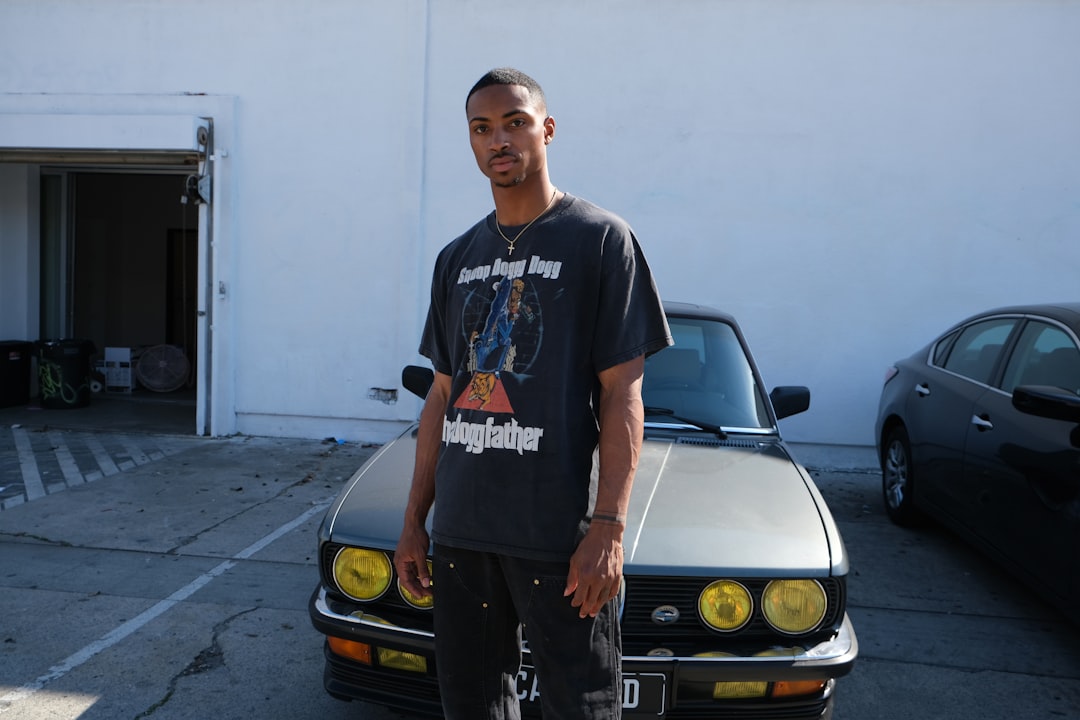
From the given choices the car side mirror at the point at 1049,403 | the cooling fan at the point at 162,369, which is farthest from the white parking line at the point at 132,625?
the cooling fan at the point at 162,369

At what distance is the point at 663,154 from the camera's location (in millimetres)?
7691

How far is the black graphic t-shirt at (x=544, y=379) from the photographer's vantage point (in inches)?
71.3

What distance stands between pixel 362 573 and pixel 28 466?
18.5 ft

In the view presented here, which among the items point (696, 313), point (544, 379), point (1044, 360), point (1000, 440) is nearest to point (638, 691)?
point (544, 379)

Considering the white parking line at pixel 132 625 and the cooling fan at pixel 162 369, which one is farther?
the cooling fan at pixel 162 369

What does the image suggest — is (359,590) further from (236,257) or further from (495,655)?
(236,257)

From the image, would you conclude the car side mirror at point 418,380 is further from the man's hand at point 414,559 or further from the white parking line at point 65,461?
Result: the white parking line at point 65,461

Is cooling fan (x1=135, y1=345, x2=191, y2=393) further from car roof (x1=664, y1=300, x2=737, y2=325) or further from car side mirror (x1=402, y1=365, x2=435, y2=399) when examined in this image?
car roof (x1=664, y1=300, x2=737, y2=325)

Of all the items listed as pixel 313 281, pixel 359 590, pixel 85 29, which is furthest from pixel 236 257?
pixel 359 590

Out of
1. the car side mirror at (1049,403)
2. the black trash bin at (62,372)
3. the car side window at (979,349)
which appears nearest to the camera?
the car side mirror at (1049,403)

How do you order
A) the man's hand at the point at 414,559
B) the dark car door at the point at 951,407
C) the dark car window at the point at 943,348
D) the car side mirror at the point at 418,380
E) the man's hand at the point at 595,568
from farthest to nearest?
the dark car window at the point at 943,348, the dark car door at the point at 951,407, the car side mirror at the point at 418,380, the man's hand at the point at 414,559, the man's hand at the point at 595,568

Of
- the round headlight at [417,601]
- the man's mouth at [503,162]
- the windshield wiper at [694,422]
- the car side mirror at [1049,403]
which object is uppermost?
the man's mouth at [503,162]

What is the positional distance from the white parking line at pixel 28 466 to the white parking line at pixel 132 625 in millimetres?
2065

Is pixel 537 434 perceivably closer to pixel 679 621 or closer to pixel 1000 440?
pixel 679 621
